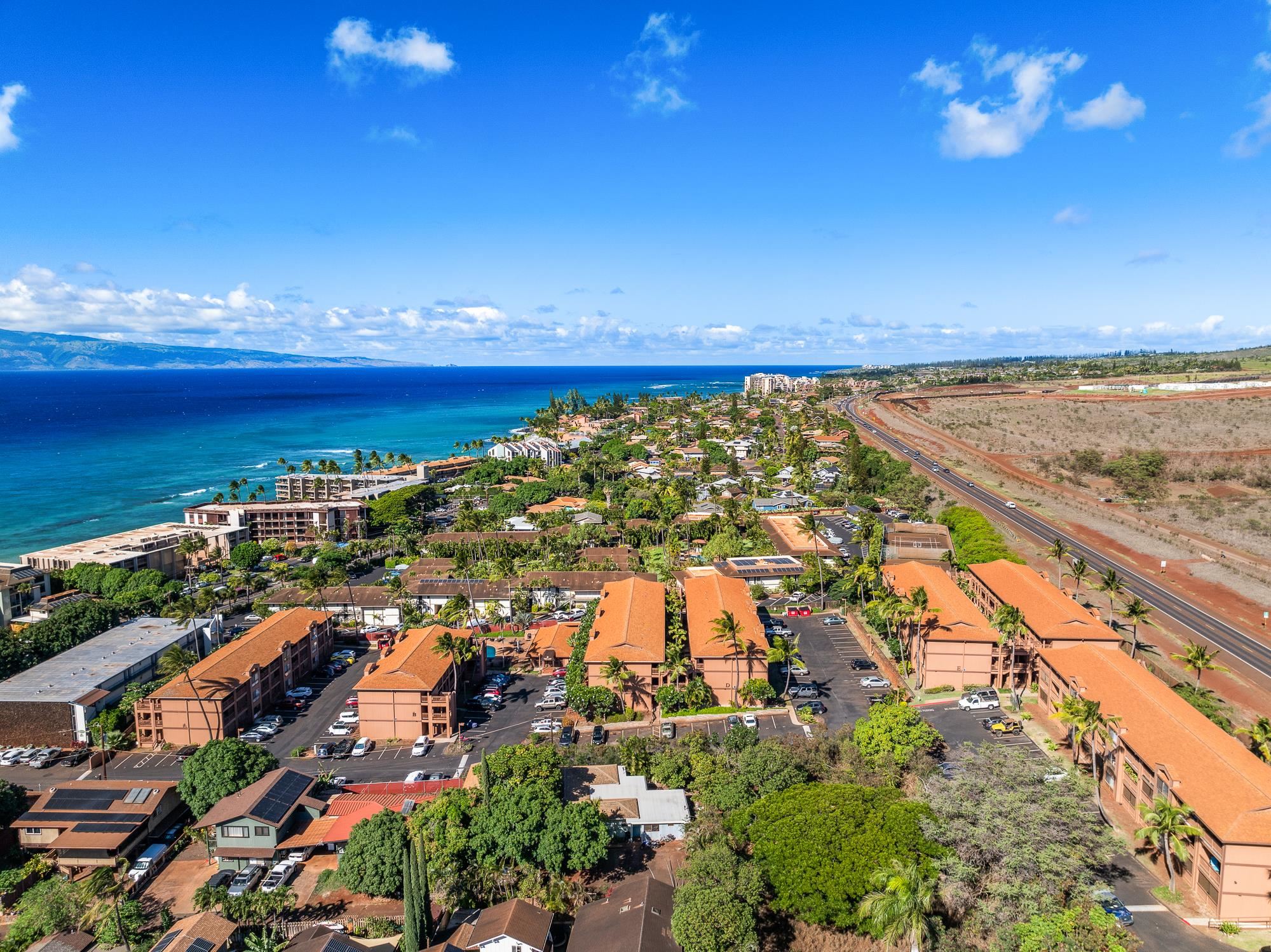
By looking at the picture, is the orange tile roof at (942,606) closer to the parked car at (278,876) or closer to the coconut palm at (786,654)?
the coconut palm at (786,654)

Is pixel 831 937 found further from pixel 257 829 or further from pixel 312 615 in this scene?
pixel 312 615

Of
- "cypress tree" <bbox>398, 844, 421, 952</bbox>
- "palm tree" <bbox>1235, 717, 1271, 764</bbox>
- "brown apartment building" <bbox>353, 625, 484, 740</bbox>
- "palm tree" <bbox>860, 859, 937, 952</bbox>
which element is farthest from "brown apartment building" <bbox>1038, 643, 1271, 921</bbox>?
"brown apartment building" <bbox>353, 625, 484, 740</bbox>

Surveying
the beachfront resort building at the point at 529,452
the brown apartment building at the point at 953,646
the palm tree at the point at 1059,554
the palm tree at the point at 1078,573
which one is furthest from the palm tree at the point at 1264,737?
the beachfront resort building at the point at 529,452

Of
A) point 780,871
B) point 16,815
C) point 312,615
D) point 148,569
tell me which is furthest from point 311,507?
point 780,871

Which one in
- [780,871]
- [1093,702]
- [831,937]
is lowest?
[831,937]

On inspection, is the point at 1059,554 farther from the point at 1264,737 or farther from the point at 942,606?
the point at 1264,737

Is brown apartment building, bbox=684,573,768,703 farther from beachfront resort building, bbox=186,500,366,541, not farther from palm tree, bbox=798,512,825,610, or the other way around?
beachfront resort building, bbox=186,500,366,541
